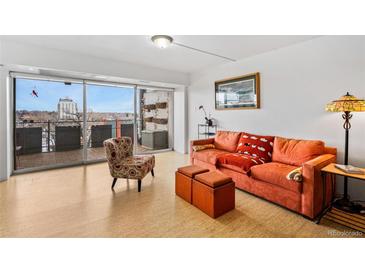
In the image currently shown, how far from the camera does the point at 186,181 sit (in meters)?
2.49

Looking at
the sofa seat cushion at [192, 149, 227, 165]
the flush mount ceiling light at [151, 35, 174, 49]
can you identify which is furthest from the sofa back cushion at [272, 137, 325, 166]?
the flush mount ceiling light at [151, 35, 174, 49]

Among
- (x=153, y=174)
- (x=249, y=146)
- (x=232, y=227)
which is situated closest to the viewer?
(x=232, y=227)

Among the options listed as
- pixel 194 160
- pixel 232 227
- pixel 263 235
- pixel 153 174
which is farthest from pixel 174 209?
pixel 194 160

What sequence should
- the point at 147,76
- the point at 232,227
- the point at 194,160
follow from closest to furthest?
the point at 232,227, the point at 194,160, the point at 147,76

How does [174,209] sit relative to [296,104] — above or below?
below

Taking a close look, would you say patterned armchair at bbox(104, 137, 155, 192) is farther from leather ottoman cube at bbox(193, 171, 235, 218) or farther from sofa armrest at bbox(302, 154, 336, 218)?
sofa armrest at bbox(302, 154, 336, 218)

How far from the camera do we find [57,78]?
13.1 feet

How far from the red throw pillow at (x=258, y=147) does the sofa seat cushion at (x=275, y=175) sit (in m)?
0.47

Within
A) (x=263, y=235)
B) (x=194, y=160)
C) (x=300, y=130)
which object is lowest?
(x=263, y=235)

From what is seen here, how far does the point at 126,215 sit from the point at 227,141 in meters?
2.54

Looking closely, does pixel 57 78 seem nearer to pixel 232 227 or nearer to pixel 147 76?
pixel 147 76

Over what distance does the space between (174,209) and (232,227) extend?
29.3 inches

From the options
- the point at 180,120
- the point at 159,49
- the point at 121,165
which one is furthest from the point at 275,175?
the point at 180,120

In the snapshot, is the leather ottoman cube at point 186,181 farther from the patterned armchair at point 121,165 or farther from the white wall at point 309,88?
the white wall at point 309,88
